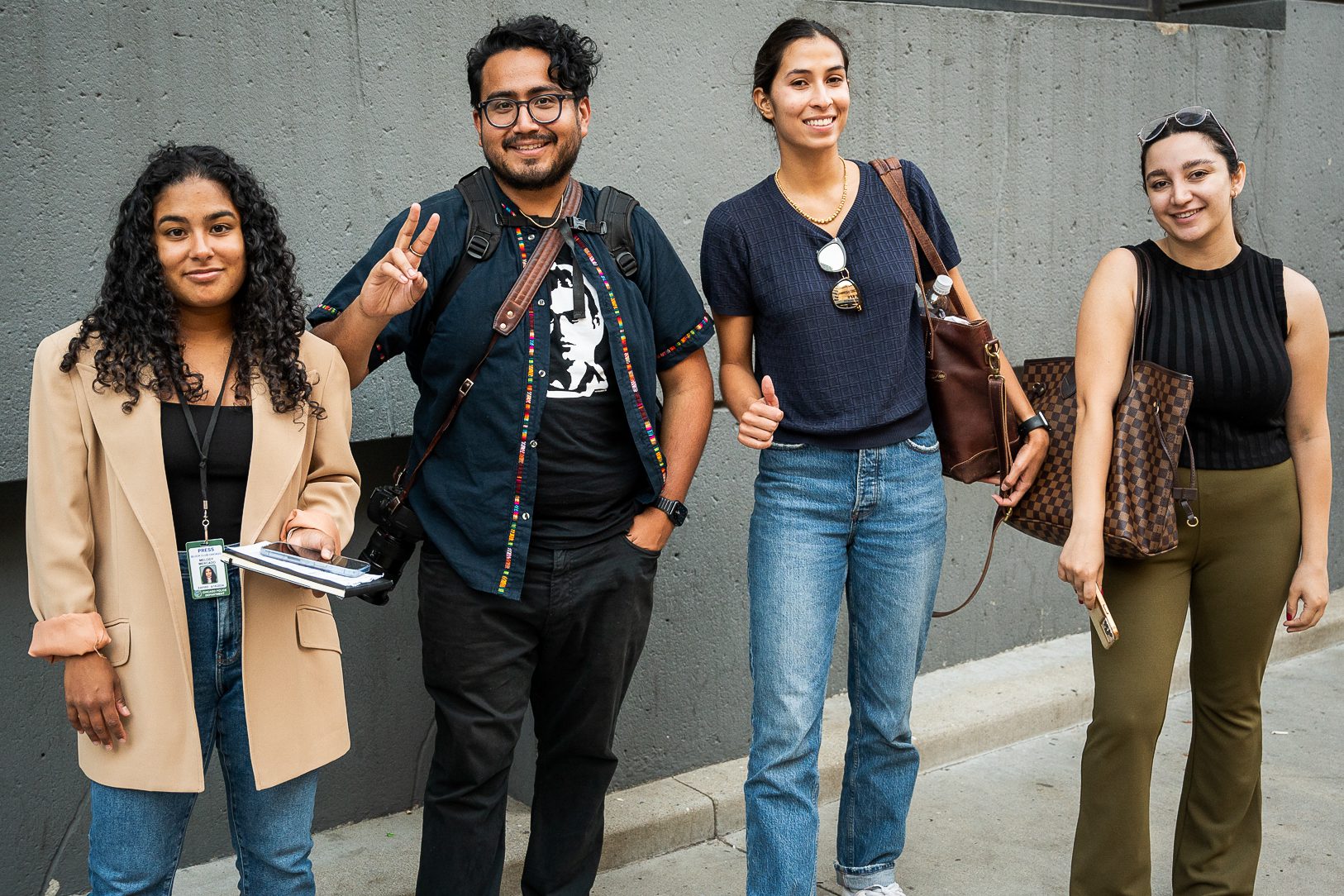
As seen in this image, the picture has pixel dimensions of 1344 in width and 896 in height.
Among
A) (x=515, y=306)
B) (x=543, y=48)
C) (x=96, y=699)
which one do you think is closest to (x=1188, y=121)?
(x=543, y=48)

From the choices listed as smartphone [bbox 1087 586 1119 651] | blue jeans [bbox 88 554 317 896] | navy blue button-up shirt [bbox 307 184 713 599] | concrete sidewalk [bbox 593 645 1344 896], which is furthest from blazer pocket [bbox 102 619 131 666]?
smartphone [bbox 1087 586 1119 651]

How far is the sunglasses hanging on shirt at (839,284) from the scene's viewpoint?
3090 millimetres

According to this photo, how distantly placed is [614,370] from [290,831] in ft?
3.81

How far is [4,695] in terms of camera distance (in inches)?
131

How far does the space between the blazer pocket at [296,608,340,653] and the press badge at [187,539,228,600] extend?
18 centimetres

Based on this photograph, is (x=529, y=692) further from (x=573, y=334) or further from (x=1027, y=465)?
(x=1027, y=465)

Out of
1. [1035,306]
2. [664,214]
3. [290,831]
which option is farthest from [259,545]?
[1035,306]

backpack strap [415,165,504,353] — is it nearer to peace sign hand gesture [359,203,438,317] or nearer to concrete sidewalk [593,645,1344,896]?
peace sign hand gesture [359,203,438,317]

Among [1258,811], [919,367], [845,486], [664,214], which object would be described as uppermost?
[664,214]

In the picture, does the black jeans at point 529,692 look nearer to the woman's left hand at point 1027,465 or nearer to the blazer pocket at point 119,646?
the blazer pocket at point 119,646

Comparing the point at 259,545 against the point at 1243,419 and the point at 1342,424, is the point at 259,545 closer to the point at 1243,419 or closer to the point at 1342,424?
the point at 1243,419

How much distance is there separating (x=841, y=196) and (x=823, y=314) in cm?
33

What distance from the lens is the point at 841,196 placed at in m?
3.22

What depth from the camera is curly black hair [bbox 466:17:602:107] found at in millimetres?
2898
